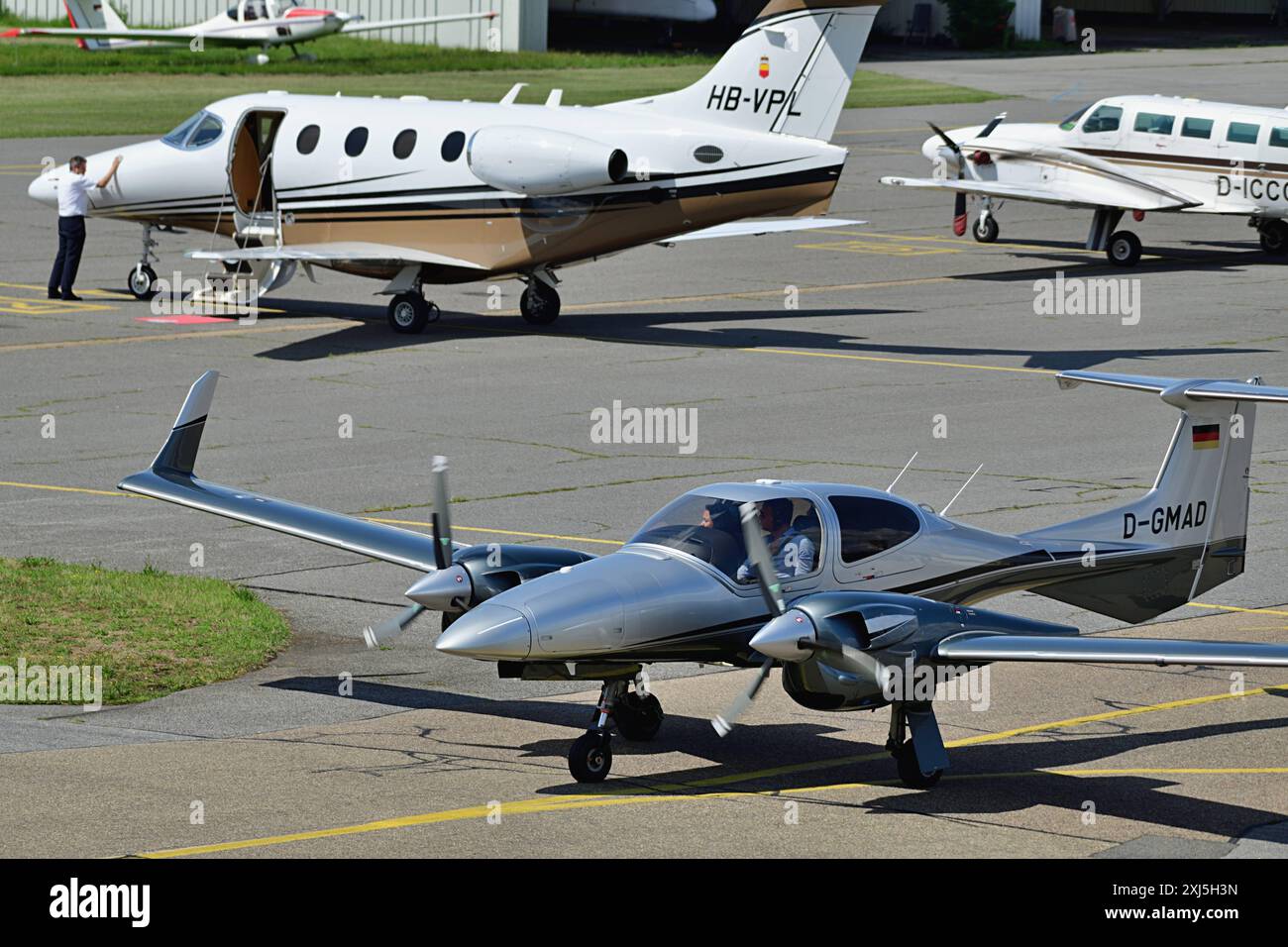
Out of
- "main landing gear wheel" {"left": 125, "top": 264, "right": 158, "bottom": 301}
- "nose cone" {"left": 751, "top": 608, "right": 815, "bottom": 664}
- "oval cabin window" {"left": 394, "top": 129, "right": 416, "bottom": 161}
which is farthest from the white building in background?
"nose cone" {"left": 751, "top": 608, "right": 815, "bottom": 664}

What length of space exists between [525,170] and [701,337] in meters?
4.59

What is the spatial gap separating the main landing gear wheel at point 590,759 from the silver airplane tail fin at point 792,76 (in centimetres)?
2041

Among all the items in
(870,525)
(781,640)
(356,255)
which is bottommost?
(781,640)

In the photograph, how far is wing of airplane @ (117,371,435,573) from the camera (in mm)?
15359

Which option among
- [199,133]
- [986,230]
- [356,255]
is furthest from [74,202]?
[986,230]

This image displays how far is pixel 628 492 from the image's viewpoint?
22.6 m

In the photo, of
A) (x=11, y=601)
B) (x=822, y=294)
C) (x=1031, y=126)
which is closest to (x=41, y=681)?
(x=11, y=601)

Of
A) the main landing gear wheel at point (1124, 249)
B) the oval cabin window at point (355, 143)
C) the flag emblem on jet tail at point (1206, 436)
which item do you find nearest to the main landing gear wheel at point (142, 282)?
the oval cabin window at point (355, 143)

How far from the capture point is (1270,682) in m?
16.0

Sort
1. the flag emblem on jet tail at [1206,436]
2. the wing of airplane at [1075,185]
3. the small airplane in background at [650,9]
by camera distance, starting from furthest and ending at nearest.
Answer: the small airplane in background at [650,9] < the wing of airplane at [1075,185] < the flag emblem on jet tail at [1206,436]

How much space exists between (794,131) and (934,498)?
1137cm

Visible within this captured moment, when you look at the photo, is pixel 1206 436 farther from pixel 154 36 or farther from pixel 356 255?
pixel 154 36

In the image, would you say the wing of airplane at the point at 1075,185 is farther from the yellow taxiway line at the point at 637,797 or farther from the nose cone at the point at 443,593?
the nose cone at the point at 443,593

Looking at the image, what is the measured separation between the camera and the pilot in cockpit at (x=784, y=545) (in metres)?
13.2
